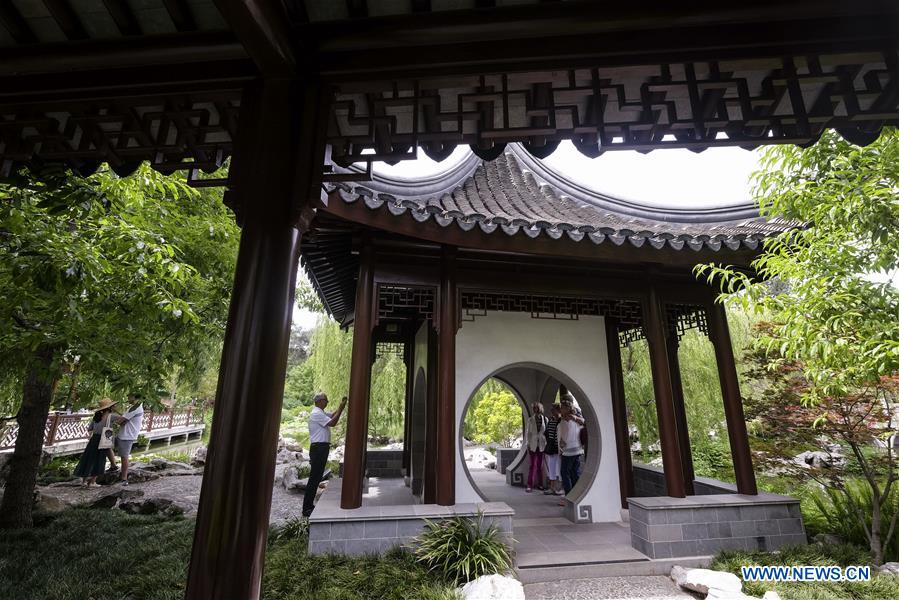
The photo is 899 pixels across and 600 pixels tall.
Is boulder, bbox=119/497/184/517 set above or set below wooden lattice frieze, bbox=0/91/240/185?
below

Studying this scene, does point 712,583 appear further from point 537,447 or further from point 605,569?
point 537,447

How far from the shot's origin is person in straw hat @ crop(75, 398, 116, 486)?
745 centimetres

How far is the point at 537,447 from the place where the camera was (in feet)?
24.3

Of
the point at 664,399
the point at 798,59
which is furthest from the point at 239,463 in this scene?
the point at 664,399

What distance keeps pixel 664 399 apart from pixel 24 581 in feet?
19.1

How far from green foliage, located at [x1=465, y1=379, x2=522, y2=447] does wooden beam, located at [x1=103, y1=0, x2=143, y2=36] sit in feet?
40.9

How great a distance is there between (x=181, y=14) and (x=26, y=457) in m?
5.86

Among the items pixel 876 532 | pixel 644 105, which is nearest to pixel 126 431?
pixel 644 105

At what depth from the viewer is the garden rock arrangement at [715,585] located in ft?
10.9

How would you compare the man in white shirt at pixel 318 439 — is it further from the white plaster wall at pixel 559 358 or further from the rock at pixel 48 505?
the rock at pixel 48 505

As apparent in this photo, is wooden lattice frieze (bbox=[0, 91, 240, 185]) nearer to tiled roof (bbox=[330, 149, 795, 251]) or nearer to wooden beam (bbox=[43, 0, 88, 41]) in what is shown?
wooden beam (bbox=[43, 0, 88, 41])

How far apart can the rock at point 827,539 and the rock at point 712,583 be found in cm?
183

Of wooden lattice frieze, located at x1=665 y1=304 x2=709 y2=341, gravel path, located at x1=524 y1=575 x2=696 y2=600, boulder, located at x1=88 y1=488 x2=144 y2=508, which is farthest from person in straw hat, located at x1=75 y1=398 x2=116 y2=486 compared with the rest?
wooden lattice frieze, located at x1=665 y1=304 x2=709 y2=341

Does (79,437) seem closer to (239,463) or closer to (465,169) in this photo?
(465,169)
